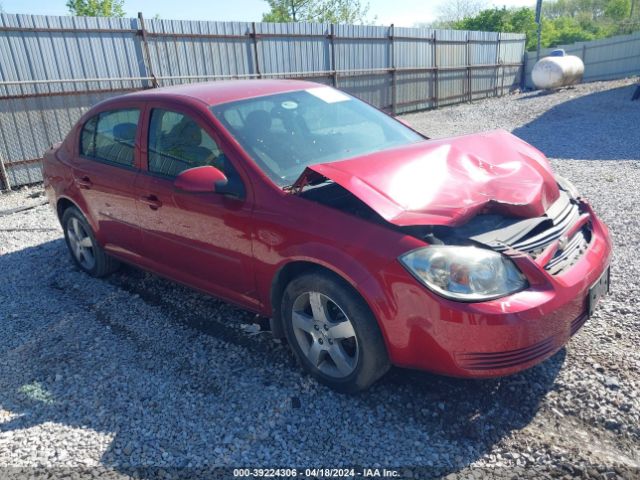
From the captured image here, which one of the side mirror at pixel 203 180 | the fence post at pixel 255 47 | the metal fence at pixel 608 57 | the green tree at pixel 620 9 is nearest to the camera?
the side mirror at pixel 203 180

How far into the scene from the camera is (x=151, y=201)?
385 cm

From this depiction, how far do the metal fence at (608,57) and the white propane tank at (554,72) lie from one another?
2.95 metres

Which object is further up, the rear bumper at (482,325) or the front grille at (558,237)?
the front grille at (558,237)

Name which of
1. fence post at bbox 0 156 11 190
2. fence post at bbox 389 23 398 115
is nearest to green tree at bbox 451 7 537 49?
fence post at bbox 389 23 398 115

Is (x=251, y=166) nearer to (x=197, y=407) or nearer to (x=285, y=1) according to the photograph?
(x=197, y=407)

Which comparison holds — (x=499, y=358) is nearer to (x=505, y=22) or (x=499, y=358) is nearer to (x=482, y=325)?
(x=482, y=325)

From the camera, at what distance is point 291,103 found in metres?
3.88

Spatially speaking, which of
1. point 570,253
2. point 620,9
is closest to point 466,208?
point 570,253

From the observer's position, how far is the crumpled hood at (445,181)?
8.77 ft

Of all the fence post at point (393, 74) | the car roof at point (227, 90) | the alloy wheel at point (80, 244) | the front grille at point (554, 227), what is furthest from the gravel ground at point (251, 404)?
the fence post at point (393, 74)

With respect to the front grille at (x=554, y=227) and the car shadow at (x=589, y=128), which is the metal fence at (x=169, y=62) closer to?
the car shadow at (x=589, y=128)

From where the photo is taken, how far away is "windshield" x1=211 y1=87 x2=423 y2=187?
11.1 ft

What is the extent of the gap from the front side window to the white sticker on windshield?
1.03 metres

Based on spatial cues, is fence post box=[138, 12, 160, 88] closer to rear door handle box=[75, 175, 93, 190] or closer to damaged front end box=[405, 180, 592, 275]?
rear door handle box=[75, 175, 93, 190]
